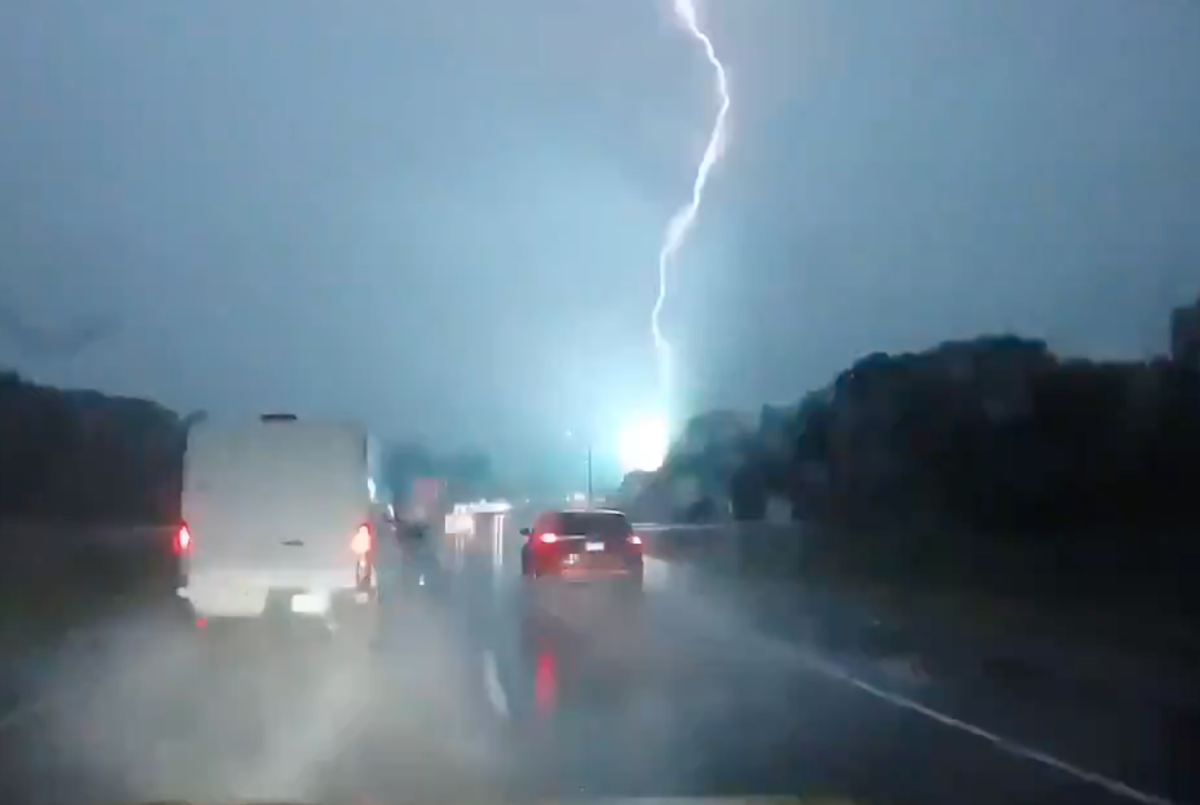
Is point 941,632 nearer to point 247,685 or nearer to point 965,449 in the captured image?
point 247,685

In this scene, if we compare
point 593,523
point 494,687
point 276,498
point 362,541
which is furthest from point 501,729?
point 593,523

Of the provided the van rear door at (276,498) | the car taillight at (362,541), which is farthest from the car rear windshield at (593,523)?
the van rear door at (276,498)

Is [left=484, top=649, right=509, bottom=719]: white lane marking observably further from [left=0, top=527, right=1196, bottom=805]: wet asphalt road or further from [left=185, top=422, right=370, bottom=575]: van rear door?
[left=185, top=422, right=370, bottom=575]: van rear door

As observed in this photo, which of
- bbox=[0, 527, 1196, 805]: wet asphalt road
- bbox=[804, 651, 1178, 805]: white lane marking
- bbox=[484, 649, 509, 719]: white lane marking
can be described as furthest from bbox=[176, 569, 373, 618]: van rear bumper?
bbox=[804, 651, 1178, 805]: white lane marking

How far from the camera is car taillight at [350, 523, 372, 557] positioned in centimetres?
2080

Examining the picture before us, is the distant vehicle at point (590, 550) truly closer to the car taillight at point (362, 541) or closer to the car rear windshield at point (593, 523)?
the car rear windshield at point (593, 523)

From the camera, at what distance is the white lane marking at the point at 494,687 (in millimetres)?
15602

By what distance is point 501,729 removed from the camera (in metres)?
14.1

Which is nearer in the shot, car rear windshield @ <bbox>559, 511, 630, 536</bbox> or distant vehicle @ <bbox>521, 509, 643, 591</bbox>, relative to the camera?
distant vehicle @ <bbox>521, 509, 643, 591</bbox>

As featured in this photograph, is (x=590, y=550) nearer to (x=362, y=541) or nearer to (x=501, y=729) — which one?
(x=362, y=541)

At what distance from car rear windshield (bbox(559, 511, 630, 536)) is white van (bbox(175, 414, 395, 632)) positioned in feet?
32.9

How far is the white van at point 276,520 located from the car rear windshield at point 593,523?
1003 centimetres

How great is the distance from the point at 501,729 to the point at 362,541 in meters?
7.16

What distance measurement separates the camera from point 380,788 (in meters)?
11.1
